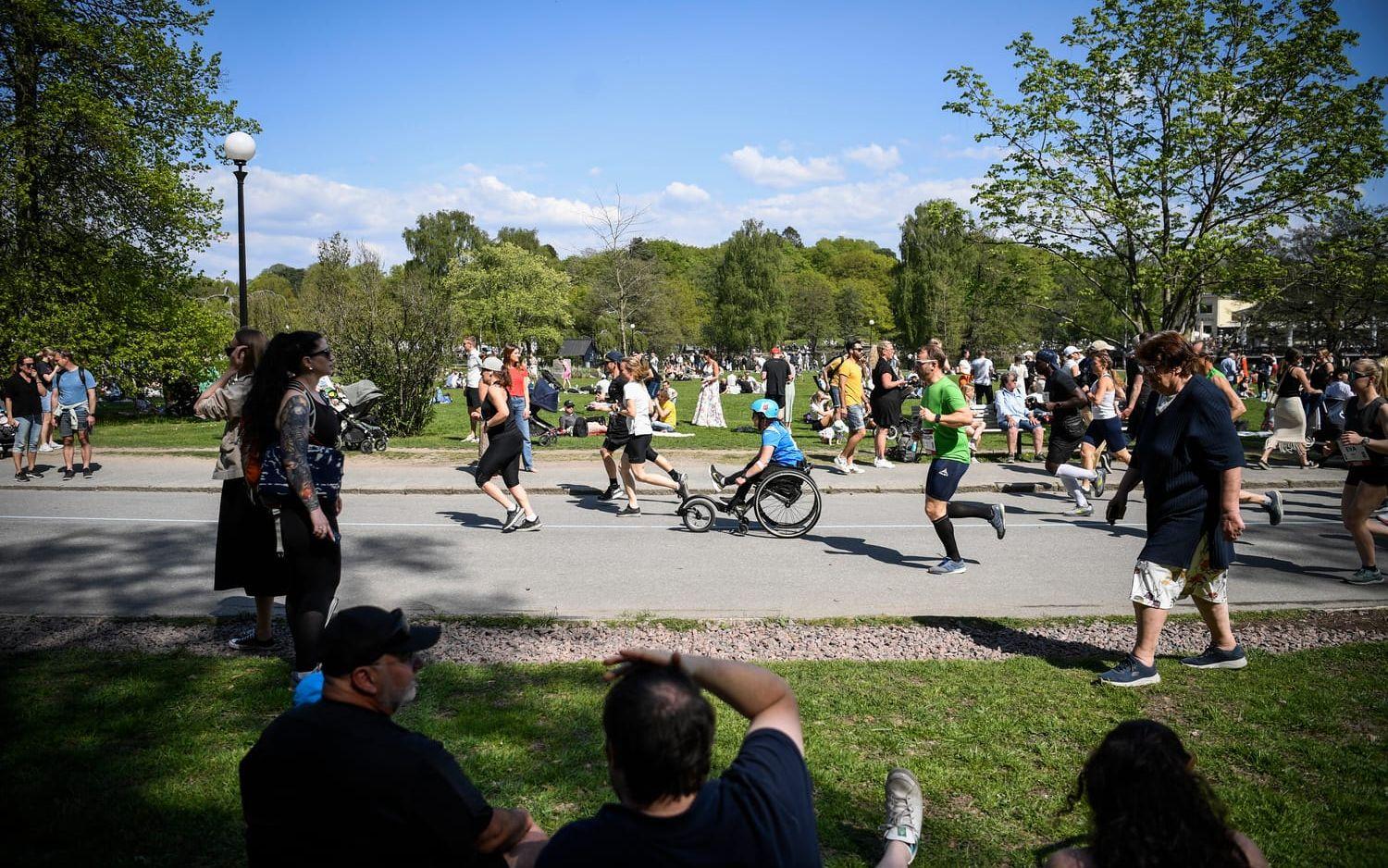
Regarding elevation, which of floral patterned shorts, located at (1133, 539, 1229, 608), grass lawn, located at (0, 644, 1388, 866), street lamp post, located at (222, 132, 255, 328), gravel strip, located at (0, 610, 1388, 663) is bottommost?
grass lawn, located at (0, 644, 1388, 866)

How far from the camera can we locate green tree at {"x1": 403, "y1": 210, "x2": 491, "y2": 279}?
9631 centimetres

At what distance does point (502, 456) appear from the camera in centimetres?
945

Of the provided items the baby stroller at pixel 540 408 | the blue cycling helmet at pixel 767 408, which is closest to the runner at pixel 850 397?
the blue cycling helmet at pixel 767 408

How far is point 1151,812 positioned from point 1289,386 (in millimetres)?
16151

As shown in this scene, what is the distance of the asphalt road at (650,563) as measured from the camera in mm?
7094

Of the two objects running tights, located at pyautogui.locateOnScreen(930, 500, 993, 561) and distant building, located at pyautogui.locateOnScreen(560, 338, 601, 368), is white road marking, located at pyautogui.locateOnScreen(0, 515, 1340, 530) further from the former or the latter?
distant building, located at pyautogui.locateOnScreen(560, 338, 601, 368)

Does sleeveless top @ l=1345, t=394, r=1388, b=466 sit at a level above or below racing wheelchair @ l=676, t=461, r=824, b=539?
above

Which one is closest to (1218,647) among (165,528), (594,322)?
(165,528)

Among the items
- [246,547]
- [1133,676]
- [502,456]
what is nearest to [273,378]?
[246,547]

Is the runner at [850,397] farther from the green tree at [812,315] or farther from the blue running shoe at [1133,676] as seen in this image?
the green tree at [812,315]

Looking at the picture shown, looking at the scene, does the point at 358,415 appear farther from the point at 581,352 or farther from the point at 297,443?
the point at 581,352

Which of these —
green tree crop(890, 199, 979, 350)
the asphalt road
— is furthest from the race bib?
green tree crop(890, 199, 979, 350)

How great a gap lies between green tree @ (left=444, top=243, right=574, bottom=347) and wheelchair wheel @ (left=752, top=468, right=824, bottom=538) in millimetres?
63974

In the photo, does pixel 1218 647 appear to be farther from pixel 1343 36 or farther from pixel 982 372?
pixel 982 372
